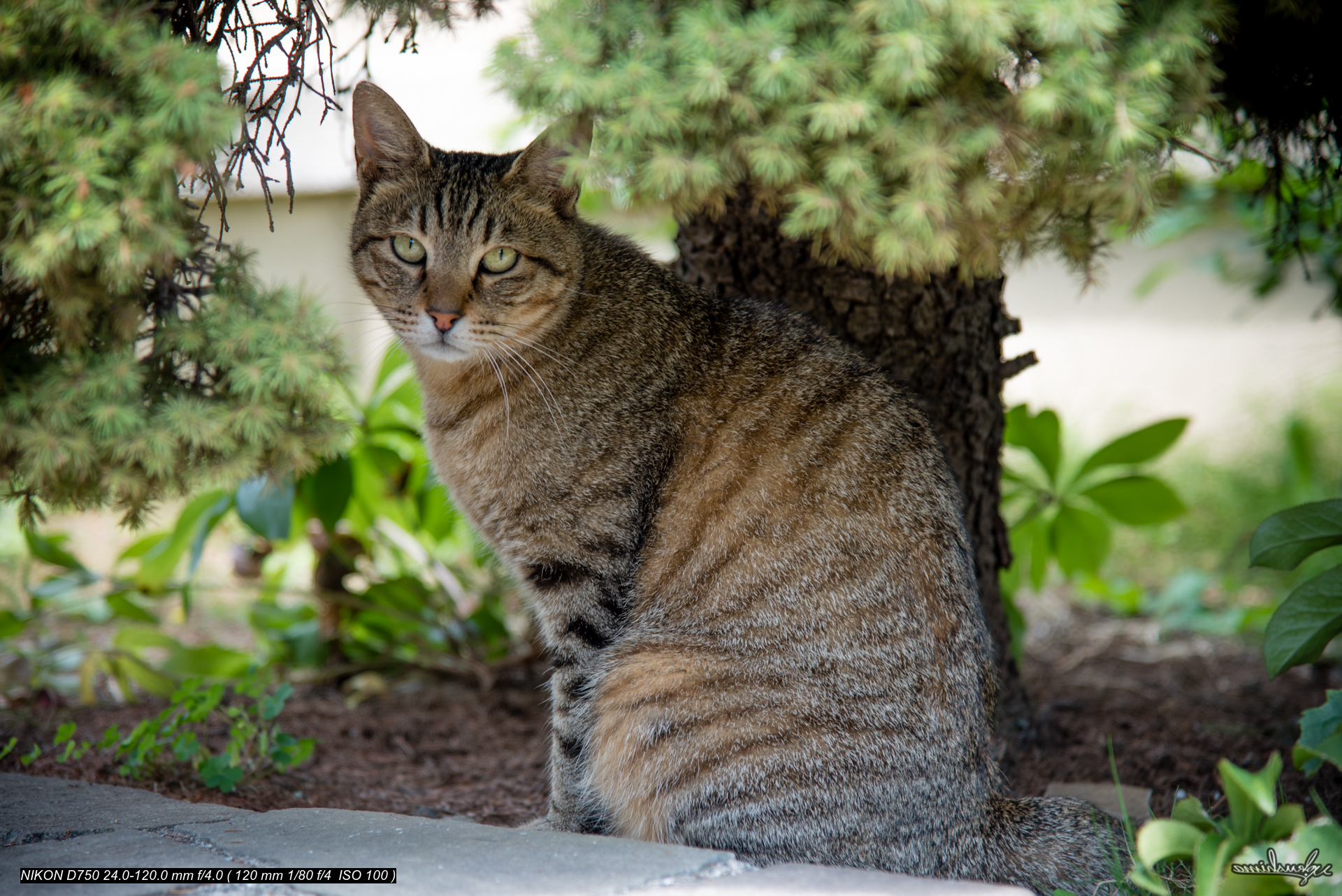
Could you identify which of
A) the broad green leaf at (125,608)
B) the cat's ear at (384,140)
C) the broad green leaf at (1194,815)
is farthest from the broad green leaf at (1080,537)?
the broad green leaf at (125,608)

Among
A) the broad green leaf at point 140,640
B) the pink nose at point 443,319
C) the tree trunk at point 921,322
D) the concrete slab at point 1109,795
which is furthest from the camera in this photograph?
the broad green leaf at point 140,640

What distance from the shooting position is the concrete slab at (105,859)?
1769 millimetres

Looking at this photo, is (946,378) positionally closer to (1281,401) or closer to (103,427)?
(103,427)

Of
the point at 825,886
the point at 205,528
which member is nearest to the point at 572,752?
the point at 825,886

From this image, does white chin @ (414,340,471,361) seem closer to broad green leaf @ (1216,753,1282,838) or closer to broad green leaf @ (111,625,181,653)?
broad green leaf @ (1216,753,1282,838)

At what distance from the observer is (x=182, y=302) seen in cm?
228

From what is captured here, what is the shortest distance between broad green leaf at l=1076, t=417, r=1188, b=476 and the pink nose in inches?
95.8

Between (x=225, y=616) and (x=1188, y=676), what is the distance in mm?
4857

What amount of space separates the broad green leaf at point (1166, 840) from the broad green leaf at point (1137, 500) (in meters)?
2.26

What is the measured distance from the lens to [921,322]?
305 cm

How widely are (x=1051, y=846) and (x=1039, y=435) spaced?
191 centimetres

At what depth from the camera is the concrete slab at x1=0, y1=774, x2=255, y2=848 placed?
2.15 metres

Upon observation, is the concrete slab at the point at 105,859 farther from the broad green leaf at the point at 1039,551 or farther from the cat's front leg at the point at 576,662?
the broad green leaf at the point at 1039,551

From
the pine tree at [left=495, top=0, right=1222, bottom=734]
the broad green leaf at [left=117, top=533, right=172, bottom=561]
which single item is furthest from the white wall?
the pine tree at [left=495, top=0, right=1222, bottom=734]
